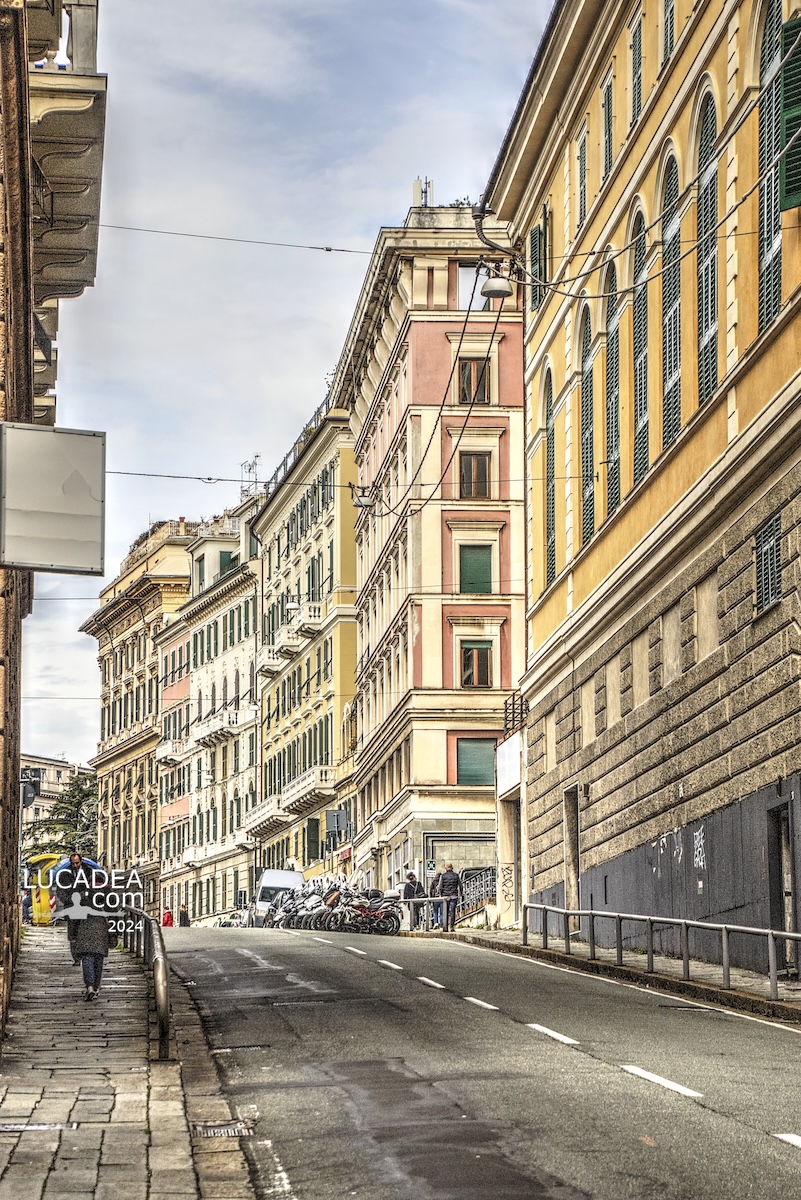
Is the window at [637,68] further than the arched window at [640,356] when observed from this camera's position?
Yes

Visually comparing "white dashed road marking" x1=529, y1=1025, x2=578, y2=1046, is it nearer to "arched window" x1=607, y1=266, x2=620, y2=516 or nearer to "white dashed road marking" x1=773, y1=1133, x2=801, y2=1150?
"white dashed road marking" x1=773, y1=1133, x2=801, y2=1150

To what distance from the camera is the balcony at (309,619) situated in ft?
290

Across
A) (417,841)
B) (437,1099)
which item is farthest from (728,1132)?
(417,841)

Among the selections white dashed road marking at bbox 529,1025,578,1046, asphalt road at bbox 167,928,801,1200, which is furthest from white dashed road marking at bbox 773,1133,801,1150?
white dashed road marking at bbox 529,1025,578,1046

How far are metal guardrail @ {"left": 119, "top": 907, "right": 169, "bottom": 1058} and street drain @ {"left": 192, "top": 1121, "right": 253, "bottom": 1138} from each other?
134 inches

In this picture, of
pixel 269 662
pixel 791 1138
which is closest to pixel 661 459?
pixel 791 1138

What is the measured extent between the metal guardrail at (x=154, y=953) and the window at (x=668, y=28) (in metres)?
15.7

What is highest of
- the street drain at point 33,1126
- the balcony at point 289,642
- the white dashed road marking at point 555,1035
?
the balcony at point 289,642

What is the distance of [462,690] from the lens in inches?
2601

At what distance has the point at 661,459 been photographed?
105 feet

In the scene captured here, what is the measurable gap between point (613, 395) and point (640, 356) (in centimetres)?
207

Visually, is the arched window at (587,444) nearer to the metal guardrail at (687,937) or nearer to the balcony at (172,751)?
the metal guardrail at (687,937)

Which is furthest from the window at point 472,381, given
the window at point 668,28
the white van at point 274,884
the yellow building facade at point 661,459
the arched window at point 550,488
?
the window at point 668,28

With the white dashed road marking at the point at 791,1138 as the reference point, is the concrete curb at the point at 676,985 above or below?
above
